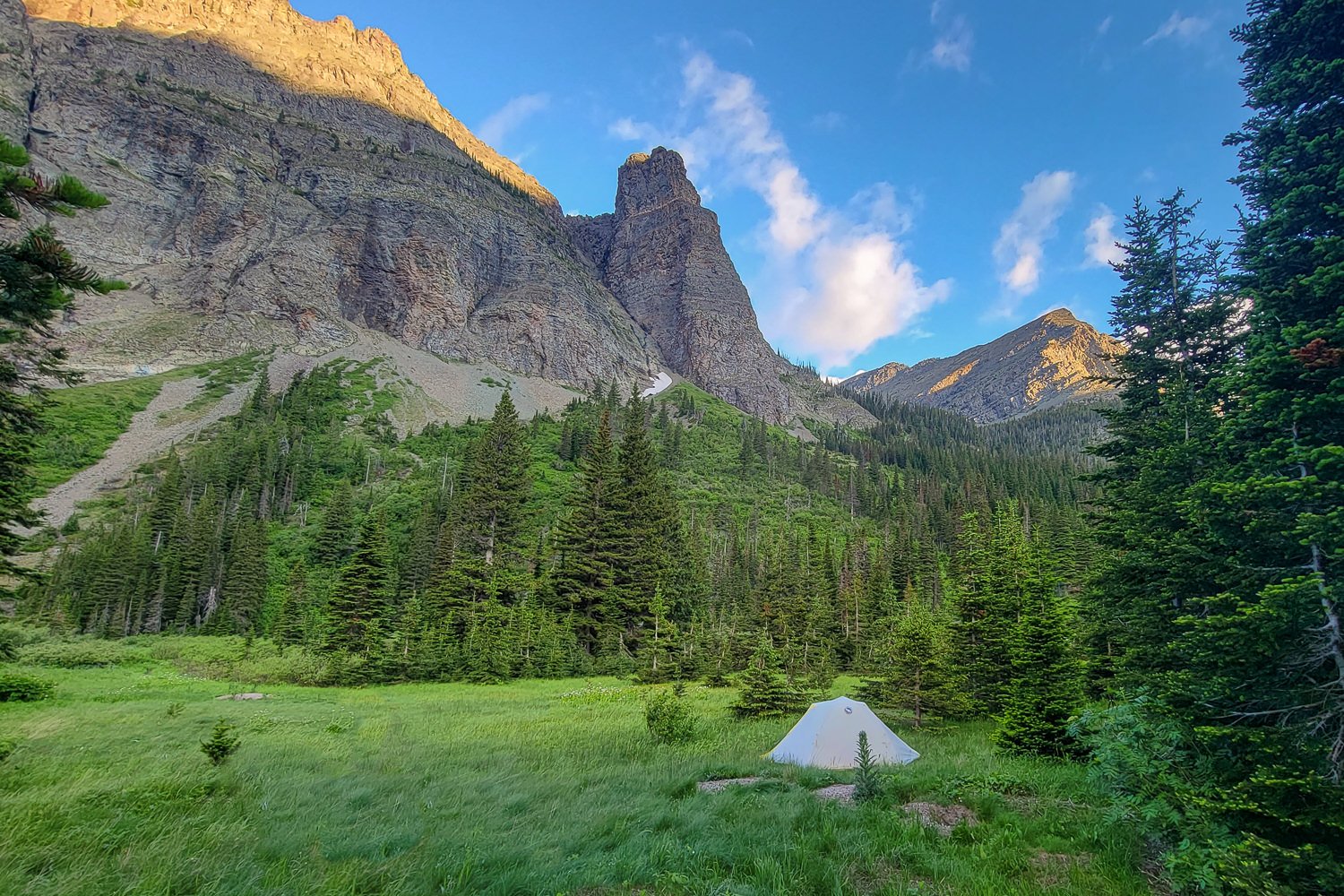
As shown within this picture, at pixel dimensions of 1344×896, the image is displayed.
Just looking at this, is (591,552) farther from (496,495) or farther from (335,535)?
(335,535)

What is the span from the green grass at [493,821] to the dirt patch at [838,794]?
0.38m

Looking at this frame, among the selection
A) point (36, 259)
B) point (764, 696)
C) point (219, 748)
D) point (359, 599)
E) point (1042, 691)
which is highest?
point (36, 259)

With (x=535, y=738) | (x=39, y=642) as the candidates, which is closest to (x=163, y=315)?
(x=39, y=642)

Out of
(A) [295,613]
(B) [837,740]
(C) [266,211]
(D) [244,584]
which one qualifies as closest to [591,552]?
(B) [837,740]

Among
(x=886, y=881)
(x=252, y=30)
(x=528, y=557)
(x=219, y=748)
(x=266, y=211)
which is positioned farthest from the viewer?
(x=252, y=30)

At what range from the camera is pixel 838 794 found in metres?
9.63

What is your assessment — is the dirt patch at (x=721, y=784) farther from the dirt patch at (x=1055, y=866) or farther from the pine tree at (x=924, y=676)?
the pine tree at (x=924, y=676)

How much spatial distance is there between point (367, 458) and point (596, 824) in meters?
81.6

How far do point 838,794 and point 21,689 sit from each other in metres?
23.1

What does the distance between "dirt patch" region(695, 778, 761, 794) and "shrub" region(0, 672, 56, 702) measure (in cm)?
2033

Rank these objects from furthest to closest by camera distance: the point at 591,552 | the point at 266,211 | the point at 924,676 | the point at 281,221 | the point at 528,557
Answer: the point at 281,221 → the point at 266,211 → the point at 528,557 → the point at 591,552 → the point at 924,676

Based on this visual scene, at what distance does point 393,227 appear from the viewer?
150875mm

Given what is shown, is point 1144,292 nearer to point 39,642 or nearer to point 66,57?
point 39,642

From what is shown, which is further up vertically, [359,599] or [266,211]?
[266,211]
